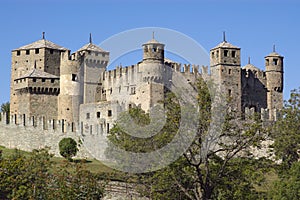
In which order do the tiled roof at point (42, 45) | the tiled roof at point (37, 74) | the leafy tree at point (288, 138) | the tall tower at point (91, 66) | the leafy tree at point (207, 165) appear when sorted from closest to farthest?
the leafy tree at point (207, 165), the leafy tree at point (288, 138), the tiled roof at point (37, 74), the tall tower at point (91, 66), the tiled roof at point (42, 45)

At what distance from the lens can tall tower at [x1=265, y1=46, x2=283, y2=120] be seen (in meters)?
66.1

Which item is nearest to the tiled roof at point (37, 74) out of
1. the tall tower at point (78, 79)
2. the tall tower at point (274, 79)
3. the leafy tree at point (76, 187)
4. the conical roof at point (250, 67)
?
the tall tower at point (78, 79)

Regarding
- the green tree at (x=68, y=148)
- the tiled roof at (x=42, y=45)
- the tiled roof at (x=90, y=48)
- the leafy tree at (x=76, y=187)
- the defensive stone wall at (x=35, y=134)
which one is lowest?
the leafy tree at (x=76, y=187)

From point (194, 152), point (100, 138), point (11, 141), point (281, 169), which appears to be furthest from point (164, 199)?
point (11, 141)

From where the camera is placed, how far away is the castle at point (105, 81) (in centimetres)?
6038

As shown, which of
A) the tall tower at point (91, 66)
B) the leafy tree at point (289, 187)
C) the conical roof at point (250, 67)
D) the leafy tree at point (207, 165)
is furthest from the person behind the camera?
the conical roof at point (250, 67)

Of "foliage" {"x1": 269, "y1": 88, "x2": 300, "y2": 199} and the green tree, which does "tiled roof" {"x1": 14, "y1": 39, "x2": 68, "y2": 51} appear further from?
"foliage" {"x1": 269, "y1": 88, "x2": 300, "y2": 199}

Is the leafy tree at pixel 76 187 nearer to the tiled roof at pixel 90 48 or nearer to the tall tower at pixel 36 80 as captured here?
the tall tower at pixel 36 80

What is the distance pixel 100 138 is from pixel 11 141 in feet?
21.5

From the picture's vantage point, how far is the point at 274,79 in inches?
2613

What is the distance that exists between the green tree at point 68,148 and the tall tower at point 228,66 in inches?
585

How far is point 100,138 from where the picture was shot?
51.2 metres

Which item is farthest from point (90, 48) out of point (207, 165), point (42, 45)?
point (207, 165)

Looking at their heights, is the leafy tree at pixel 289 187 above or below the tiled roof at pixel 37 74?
below
